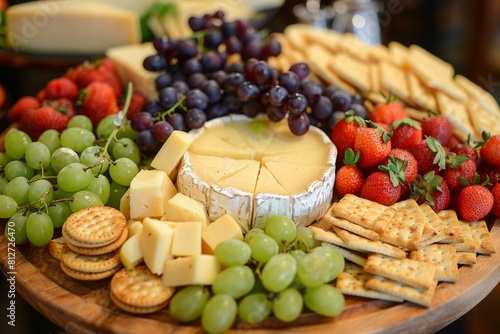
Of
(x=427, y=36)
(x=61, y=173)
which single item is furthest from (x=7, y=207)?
(x=427, y=36)

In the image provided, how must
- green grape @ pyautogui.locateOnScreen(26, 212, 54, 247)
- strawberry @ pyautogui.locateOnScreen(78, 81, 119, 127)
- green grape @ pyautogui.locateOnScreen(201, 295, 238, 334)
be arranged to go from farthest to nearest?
strawberry @ pyautogui.locateOnScreen(78, 81, 119, 127) → green grape @ pyautogui.locateOnScreen(26, 212, 54, 247) → green grape @ pyautogui.locateOnScreen(201, 295, 238, 334)

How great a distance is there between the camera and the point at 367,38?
2.74 m

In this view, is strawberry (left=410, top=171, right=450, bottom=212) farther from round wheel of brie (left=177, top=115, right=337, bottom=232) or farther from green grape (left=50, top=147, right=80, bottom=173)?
green grape (left=50, top=147, right=80, bottom=173)

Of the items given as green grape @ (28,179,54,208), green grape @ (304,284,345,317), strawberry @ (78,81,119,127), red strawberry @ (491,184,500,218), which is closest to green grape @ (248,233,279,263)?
green grape @ (304,284,345,317)

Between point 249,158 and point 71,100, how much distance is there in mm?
714

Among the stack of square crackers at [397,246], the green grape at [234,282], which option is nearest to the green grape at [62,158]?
the green grape at [234,282]

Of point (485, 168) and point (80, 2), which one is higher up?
point (80, 2)

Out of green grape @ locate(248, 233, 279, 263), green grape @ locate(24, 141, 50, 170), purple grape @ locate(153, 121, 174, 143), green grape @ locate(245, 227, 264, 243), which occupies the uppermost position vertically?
purple grape @ locate(153, 121, 174, 143)

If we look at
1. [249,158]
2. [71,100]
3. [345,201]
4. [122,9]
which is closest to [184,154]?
[249,158]

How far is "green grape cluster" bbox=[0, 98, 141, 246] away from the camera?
4.48 ft

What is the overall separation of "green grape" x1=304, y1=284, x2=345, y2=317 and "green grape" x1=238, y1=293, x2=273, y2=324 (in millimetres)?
90

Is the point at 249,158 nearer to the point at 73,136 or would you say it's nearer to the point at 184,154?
the point at 184,154

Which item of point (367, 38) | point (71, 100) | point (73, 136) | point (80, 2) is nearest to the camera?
point (73, 136)

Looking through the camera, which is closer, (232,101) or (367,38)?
(232,101)
